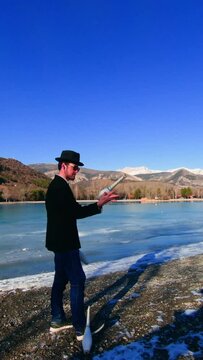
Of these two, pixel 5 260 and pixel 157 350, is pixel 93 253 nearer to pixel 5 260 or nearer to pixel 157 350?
pixel 5 260

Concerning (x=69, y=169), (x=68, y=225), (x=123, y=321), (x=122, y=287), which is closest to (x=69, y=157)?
(x=69, y=169)

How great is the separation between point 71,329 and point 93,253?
11355 millimetres

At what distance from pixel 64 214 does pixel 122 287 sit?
157 inches

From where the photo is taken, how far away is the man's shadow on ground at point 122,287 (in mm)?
6363

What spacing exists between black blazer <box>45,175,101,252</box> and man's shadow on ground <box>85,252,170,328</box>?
154 centimetres

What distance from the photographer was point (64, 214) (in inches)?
210

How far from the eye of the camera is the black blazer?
209 inches

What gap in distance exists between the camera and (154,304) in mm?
7008

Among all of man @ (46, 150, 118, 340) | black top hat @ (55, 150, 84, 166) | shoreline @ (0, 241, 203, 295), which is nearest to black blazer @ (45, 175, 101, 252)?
man @ (46, 150, 118, 340)

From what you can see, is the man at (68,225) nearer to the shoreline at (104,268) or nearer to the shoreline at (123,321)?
the shoreline at (123,321)

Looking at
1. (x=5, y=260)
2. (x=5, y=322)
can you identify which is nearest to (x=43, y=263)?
(x=5, y=260)

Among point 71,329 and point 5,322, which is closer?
point 71,329

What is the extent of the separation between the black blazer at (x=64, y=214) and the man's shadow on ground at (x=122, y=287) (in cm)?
154

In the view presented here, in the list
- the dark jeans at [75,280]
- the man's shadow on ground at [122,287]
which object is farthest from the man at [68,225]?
the man's shadow on ground at [122,287]
